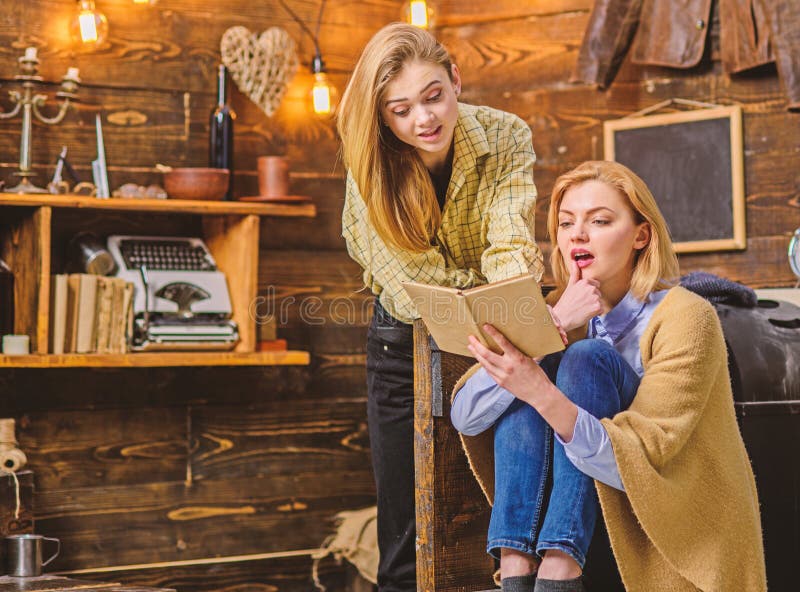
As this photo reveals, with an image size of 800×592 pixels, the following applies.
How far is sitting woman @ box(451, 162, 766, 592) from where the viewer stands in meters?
1.75

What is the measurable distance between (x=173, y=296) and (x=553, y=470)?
167 centimetres

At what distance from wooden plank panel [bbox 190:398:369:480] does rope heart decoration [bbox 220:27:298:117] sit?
101 cm

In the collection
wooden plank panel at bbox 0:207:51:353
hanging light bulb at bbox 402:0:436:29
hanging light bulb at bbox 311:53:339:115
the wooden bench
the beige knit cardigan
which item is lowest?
the wooden bench

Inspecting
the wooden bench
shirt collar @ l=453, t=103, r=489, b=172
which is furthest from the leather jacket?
the wooden bench

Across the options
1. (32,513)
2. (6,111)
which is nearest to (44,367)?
(32,513)

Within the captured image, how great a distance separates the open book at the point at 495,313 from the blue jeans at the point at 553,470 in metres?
0.09

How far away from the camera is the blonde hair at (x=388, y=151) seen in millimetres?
2174

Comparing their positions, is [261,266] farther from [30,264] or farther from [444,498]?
[444,498]

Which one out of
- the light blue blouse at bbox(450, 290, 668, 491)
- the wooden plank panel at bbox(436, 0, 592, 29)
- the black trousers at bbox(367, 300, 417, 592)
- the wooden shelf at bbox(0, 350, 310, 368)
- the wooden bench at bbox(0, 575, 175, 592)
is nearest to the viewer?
the light blue blouse at bbox(450, 290, 668, 491)

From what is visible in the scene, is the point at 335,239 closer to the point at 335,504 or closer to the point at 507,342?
the point at 335,504

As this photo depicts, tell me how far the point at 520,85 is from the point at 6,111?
168 cm

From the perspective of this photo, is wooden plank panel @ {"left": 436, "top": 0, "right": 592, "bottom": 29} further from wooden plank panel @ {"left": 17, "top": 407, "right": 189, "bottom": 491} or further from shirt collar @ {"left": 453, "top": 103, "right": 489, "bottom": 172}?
wooden plank panel @ {"left": 17, "top": 407, "right": 189, "bottom": 491}

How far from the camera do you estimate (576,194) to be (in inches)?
79.9

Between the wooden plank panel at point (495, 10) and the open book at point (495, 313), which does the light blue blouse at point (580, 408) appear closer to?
the open book at point (495, 313)
